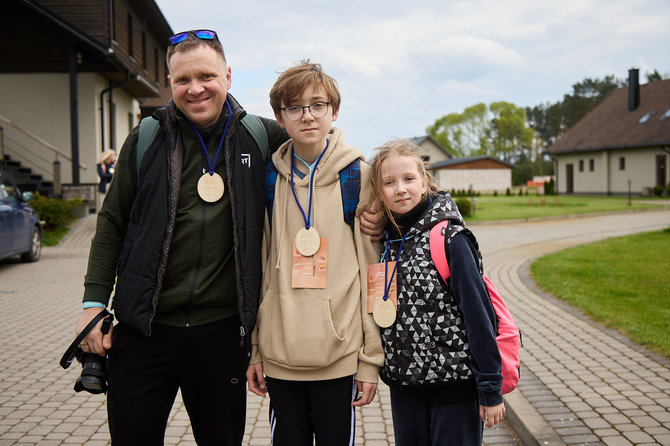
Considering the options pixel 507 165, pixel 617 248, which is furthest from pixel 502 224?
pixel 507 165

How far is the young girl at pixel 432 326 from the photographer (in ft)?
7.85

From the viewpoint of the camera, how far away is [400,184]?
2.61 meters

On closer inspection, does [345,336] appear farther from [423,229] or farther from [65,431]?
[65,431]

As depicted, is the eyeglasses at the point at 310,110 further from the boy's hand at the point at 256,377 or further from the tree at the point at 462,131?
the tree at the point at 462,131

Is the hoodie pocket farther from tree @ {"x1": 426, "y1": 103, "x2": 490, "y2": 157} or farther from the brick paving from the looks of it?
tree @ {"x1": 426, "y1": 103, "x2": 490, "y2": 157}

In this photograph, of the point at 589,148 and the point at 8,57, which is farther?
the point at 589,148

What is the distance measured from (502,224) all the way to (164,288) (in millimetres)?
22094

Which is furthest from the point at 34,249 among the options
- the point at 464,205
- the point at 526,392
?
the point at 464,205

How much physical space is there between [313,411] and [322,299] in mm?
462

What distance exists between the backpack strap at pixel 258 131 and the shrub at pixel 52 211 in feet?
51.7

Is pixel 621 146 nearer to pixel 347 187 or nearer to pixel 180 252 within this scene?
pixel 347 187

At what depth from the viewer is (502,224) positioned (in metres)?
23.5

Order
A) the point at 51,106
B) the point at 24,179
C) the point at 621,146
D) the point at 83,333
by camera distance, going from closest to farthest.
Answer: the point at 83,333
the point at 24,179
the point at 51,106
the point at 621,146

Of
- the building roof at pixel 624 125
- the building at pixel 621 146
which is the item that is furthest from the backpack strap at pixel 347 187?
the building roof at pixel 624 125
